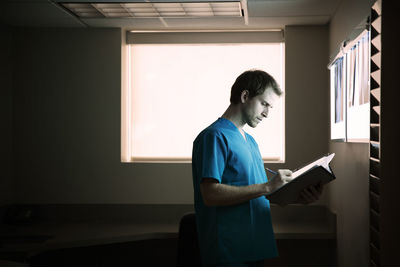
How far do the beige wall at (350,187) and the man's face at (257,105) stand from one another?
0.65m

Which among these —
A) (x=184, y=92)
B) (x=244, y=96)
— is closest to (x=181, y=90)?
(x=184, y=92)

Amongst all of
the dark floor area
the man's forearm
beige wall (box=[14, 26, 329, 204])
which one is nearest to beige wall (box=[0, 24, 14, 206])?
beige wall (box=[14, 26, 329, 204])

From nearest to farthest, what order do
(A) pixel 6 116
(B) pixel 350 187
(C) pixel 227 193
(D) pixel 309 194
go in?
(C) pixel 227 193
(D) pixel 309 194
(B) pixel 350 187
(A) pixel 6 116

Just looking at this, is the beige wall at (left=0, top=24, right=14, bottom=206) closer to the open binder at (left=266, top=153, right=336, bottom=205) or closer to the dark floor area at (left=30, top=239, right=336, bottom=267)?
the dark floor area at (left=30, top=239, right=336, bottom=267)

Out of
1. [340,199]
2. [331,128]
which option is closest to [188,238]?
[340,199]

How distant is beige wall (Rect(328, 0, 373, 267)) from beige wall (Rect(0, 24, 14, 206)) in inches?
102

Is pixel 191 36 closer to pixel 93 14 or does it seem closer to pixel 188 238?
pixel 93 14

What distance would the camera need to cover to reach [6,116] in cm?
348

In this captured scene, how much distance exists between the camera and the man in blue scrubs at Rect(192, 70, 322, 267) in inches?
63.7

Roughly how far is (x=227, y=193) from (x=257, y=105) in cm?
40

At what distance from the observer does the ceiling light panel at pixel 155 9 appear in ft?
9.61

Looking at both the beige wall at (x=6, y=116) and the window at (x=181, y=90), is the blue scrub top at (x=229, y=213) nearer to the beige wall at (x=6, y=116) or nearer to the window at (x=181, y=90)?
the window at (x=181, y=90)

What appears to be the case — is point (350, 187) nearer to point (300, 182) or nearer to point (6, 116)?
point (300, 182)

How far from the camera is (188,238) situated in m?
1.98
